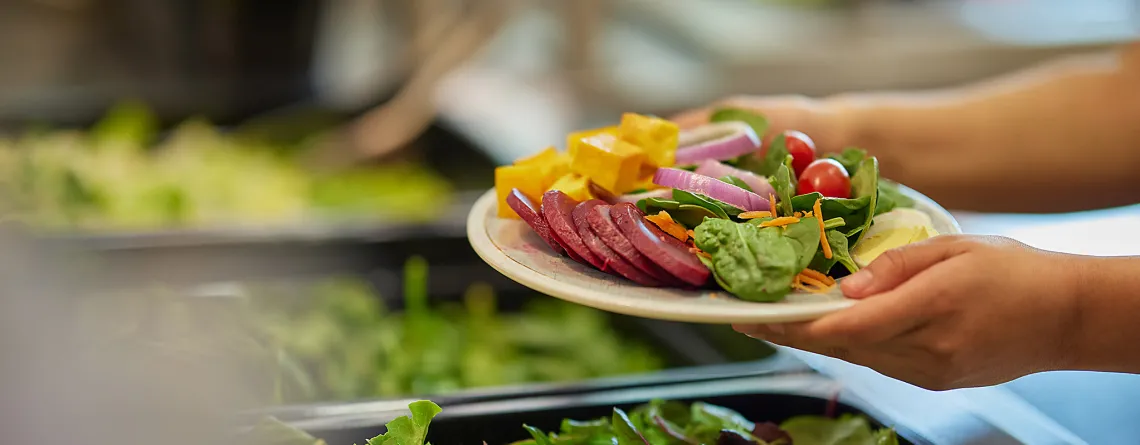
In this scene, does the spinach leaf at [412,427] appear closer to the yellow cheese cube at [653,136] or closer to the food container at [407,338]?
the food container at [407,338]

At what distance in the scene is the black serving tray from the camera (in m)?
1.16

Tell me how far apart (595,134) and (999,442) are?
0.59 metres

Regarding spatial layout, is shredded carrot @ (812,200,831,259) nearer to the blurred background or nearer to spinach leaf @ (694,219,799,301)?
spinach leaf @ (694,219,799,301)

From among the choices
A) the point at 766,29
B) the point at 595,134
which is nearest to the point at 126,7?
the point at 766,29

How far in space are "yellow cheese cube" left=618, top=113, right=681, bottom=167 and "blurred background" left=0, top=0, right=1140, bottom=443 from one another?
1.32ft

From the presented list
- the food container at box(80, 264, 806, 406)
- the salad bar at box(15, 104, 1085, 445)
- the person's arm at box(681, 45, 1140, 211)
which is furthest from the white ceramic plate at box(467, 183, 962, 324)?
the person's arm at box(681, 45, 1140, 211)

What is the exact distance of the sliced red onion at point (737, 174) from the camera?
98cm

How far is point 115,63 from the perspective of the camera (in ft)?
10.9

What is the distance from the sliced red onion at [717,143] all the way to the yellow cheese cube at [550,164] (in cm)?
13

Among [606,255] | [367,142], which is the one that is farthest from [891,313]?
[367,142]

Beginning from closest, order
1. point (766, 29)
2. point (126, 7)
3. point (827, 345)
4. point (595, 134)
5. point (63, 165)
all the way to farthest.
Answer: point (827, 345), point (595, 134), point (63, 165), point (126, 7), point (766, 29)

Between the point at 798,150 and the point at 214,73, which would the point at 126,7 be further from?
the point at 798,150

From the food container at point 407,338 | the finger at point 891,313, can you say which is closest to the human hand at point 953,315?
the finger at point 891,313

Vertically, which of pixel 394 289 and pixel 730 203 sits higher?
pixel 730 203
